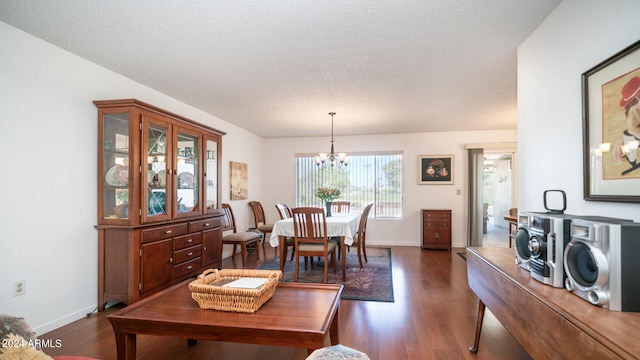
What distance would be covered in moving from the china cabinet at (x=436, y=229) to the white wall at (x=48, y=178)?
496cm

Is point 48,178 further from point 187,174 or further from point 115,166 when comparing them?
point 187,174

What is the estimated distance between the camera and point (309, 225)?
3461 millimetres

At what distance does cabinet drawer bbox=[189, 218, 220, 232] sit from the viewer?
11.2 ft

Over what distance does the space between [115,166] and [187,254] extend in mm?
1199

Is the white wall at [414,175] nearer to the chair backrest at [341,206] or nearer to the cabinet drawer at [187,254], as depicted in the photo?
the chair backrest at [341,206]

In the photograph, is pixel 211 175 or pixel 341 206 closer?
pixel 211 175

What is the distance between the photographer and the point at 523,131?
2287 mm

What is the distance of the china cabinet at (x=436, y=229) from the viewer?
17.6 ft

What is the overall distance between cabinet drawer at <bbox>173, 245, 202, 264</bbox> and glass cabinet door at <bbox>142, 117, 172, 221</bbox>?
17.6 inches

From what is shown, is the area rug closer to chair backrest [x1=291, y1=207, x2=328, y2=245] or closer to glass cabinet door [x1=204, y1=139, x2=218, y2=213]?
chair backrest [x1=291, y1=207, x2=328, y2=245]

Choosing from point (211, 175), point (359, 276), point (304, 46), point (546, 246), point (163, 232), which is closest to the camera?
point (546, 246)

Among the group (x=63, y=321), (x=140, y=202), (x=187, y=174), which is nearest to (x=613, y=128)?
(x=140, y=202)

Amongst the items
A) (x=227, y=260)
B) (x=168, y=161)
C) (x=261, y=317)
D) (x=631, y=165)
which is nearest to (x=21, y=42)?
(x=168, y=161)

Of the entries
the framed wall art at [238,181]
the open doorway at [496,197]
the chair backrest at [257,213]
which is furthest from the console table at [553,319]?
the open doorway at [496,197]
